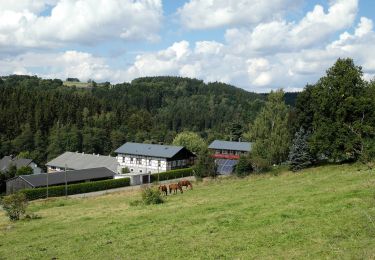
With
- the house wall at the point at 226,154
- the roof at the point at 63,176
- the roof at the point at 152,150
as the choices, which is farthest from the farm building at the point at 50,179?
the house wall at the point at 226,154

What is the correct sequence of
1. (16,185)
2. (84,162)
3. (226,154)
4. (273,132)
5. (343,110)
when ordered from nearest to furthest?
(343,110) < (273,132) < (16,185) < (226,154) < (84,162)

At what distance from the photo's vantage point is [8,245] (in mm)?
21906

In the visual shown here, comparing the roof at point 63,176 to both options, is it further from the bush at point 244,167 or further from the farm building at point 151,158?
the bush at point 244,167

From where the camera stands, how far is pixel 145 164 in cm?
8975

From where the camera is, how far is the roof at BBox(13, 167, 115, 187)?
66.3m

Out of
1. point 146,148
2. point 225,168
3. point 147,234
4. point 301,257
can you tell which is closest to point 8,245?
point 147,234

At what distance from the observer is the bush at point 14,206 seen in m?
31.6

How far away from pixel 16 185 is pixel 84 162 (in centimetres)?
2616

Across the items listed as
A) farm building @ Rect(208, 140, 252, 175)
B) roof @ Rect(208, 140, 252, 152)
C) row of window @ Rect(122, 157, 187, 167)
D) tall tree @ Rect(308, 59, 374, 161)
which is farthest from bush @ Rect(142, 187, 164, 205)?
roof @ Rect(208, 140, 252, 152)

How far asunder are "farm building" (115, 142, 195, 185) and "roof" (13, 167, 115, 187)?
960cm

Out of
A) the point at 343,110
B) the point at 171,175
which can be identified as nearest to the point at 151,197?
the point at 343,110

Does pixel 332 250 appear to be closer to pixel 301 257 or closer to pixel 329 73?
pixel 301 257

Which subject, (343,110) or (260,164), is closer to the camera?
(343,110)

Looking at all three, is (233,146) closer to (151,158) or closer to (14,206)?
(151,158)
